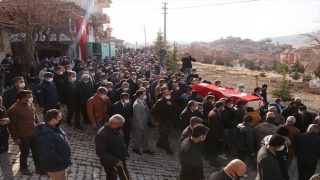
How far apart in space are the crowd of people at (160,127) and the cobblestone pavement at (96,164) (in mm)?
237

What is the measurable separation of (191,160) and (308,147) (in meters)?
3.22

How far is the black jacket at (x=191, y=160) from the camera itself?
504 cm

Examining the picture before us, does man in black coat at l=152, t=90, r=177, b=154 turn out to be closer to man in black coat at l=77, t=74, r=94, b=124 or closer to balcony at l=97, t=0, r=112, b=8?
man in black coat at l=77, t=74, r=94, b=124

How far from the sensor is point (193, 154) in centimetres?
505

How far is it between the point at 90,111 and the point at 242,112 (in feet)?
13.7

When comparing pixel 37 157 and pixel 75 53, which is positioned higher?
pixel 75 53

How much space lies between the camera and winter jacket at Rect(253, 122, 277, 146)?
277 inches

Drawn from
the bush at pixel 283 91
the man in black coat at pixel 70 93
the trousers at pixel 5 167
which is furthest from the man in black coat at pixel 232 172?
the bush at pixel 283 91

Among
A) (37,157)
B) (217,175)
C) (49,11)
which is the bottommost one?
(37,157)

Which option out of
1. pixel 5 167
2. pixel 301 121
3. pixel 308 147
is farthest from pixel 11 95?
pixel 301 121

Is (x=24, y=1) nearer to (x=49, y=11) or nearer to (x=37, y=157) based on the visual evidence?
(x=49, y=11)

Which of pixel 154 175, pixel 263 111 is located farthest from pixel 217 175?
pixel 263 111

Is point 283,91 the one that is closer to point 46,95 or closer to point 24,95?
point 46,95

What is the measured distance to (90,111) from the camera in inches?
296
